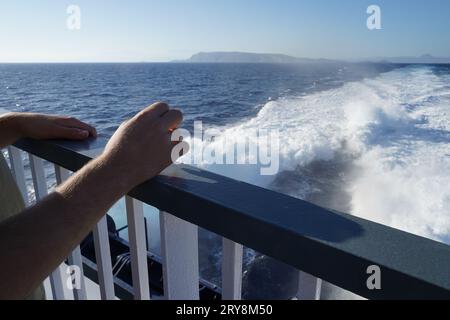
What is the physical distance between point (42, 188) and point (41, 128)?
33 cm

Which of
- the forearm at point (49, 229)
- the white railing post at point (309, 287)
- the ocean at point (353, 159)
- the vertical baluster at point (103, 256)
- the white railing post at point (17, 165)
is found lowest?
the ocean at point (353, 159)

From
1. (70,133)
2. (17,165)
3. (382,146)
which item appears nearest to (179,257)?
(70,133)

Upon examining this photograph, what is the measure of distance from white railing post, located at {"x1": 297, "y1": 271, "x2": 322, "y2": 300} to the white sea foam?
18.8ft

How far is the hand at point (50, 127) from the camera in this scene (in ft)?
3.09

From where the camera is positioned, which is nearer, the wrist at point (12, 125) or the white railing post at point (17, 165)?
the wrist at point (12, 125)

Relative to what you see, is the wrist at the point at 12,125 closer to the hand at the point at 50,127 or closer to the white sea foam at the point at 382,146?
the hand at the point at 50,127

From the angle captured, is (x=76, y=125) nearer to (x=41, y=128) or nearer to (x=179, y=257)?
(x=41, y=128)

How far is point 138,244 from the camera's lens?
88 centimetres

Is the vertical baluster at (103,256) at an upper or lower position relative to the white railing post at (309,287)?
lower

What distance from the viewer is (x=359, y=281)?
18.6 inches
